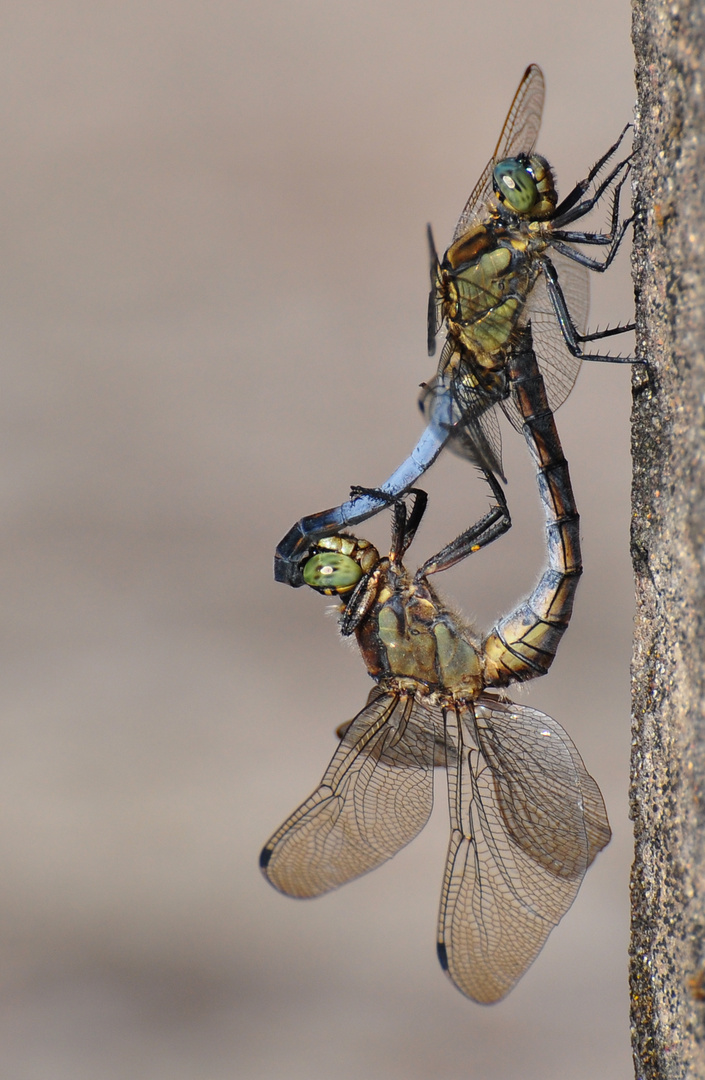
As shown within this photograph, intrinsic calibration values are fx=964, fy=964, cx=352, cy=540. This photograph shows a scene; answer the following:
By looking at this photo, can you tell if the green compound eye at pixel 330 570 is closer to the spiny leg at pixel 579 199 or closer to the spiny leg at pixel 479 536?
the spiny leg at pixel 479 536

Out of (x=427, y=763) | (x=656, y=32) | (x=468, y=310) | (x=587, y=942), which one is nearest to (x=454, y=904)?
(x=427, y=763)

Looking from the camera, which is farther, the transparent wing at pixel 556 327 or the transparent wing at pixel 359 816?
the transparent wing at pixel 359 816

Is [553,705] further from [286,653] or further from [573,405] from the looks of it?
[573,405]

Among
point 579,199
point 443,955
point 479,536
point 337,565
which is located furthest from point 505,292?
point 443,955

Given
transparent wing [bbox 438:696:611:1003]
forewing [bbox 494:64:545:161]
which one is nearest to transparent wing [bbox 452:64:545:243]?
forewing [bbox 494:64:545:161]

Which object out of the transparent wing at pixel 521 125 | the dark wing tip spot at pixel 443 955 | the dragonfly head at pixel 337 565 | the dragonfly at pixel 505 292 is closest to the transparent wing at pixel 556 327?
the dragonfly at pixel 505 292

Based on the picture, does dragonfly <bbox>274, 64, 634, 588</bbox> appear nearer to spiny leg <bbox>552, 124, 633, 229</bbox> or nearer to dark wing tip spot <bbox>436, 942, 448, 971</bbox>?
spiny leg <bbox>552, 124, 633, 229</bbox>
